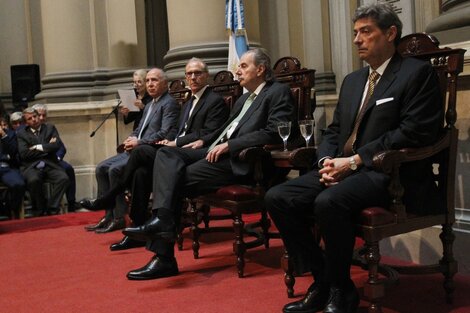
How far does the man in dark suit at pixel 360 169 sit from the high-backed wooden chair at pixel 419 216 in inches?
2.5

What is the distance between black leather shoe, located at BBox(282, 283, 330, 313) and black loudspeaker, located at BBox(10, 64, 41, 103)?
7.79 meters

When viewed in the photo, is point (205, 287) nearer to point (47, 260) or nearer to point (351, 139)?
point (351, 139)

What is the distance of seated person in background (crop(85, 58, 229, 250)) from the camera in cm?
454

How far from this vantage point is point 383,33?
3.01 metres

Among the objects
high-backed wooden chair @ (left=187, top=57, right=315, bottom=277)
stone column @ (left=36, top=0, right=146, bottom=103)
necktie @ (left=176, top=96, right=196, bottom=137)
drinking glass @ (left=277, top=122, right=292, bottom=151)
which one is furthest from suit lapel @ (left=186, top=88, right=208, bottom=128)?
stone column @ (left=36, top=0, right=146, bottom=103)

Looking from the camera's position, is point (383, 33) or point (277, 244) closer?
point (383, 33)

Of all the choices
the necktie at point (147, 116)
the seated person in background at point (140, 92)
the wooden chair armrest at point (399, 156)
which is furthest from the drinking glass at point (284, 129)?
the seated person in background at point (140, 92)

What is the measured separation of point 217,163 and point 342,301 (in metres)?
1.49

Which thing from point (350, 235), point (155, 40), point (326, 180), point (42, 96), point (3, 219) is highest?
point (155, 40)

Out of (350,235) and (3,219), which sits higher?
(350,235)

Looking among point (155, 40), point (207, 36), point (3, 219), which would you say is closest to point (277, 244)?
point (207, 36)

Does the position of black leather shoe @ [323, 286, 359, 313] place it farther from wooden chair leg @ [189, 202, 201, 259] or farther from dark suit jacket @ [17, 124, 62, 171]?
dark suit jacket @ [17, 124, 62, 171]

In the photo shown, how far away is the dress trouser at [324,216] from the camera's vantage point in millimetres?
2752

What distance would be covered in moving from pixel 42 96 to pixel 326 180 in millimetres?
6665
